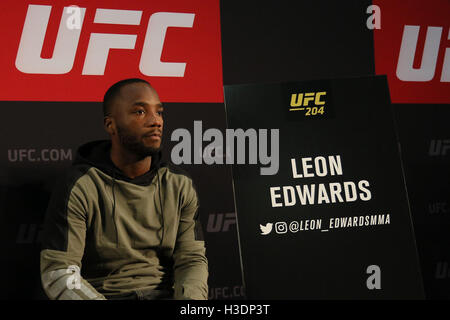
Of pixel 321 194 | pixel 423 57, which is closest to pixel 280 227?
pixel 321 194

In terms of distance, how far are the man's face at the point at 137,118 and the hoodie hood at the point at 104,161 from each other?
0.35ft

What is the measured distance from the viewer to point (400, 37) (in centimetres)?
330

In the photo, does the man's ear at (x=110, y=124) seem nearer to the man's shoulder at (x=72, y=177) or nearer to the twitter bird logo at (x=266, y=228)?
the man's shoulder at (x=72, y=177)

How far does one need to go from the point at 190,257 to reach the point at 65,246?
55cm

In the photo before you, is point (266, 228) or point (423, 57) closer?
point (266, 228)

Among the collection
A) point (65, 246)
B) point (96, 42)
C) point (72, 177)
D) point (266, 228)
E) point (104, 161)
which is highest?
point (96, 42)

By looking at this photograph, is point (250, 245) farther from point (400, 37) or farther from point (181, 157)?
point (400, 37)

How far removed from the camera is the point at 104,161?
230 centimetres

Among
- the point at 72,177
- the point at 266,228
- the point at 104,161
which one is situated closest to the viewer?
the point at 72,177

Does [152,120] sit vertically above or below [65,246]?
above

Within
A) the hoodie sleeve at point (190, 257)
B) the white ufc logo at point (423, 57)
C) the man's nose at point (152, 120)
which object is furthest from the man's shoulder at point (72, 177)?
the white ufc logo at point (423, 57)

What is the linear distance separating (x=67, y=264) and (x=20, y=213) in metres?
0.66

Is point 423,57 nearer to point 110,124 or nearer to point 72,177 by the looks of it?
point 110,124
